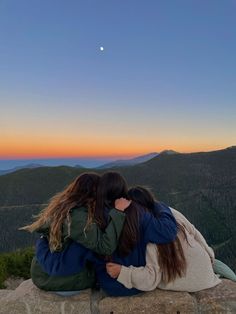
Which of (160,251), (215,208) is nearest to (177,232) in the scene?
(160,251)

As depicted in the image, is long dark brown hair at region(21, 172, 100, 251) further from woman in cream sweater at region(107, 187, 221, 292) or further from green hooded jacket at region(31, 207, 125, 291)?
woman in cream sweater at region(107, 187, 221, 292)

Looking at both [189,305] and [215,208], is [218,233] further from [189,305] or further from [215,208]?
[189,305]

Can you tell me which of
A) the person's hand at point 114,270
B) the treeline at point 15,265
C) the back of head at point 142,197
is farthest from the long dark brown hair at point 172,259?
the treeline at point 15,265

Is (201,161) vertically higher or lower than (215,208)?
higher

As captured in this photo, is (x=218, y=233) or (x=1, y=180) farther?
(x=1, y=180)

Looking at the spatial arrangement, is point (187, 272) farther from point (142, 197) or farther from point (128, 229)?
point (142, 197)

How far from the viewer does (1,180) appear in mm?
117688

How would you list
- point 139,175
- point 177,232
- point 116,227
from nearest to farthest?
point 116,227 < point 177,232 < point 139,175

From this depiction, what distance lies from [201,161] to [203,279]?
123 m

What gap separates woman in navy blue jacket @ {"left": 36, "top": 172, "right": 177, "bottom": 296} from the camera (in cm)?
409

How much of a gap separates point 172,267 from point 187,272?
0.24 m

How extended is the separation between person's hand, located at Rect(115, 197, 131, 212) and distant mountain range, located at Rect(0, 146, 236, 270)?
212ft

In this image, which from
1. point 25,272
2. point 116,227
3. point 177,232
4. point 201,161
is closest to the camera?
point 116,227

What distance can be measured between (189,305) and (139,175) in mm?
111549
